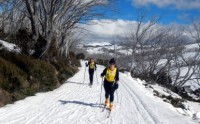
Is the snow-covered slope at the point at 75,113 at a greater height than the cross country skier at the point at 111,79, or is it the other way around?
the cross country skier at the point at 111,79

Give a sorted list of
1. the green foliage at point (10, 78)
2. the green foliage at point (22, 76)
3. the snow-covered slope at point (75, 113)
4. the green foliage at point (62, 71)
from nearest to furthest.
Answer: the snow-covered slope at point (75, 113)
the green foliage at point (10, 78)
the green foliage at point (22, 76)
the green foliage at point (62, 71)

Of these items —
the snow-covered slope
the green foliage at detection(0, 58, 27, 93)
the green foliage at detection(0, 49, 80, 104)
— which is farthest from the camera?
the green foliage at detection(0, 49, 80, 104)

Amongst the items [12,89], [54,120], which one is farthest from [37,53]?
[54,120]

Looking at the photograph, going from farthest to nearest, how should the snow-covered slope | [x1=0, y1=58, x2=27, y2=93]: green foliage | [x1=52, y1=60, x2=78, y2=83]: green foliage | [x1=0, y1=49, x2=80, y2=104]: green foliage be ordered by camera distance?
[x1=52, y1=60, x2=78, y2=83]: green foliage → [x1=0, y1=49, x2=80, y2=104]: green foliage → [x1=0, y1=58, x2=27, y2=93]: green foliage → the snow-covered slope

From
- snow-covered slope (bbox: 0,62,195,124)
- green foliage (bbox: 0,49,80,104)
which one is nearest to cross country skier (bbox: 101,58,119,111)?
snow-covered slope (bbox: 0,62,195,124)

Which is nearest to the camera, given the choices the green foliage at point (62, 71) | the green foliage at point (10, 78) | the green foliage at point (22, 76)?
the green foliage at point (10, 78)

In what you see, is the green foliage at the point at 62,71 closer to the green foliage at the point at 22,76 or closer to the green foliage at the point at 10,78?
the green foliage at the point at 22,76

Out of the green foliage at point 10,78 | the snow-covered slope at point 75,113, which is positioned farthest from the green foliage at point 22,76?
the snow-covered slope at point 75,113

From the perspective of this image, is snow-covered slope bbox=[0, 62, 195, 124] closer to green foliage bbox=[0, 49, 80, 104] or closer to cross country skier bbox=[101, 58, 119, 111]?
green foliage bbox=[0, 49, 80, 104]

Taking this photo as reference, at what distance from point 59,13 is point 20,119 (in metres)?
10.6

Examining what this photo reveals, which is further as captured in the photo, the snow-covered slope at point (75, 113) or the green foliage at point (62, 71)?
the green foliage at point (62, 71)

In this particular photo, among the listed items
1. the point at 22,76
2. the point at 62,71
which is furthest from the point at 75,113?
the point at 62,71

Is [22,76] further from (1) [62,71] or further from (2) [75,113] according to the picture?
(1) [62,71]

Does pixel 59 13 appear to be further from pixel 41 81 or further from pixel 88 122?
pixel 88 122
